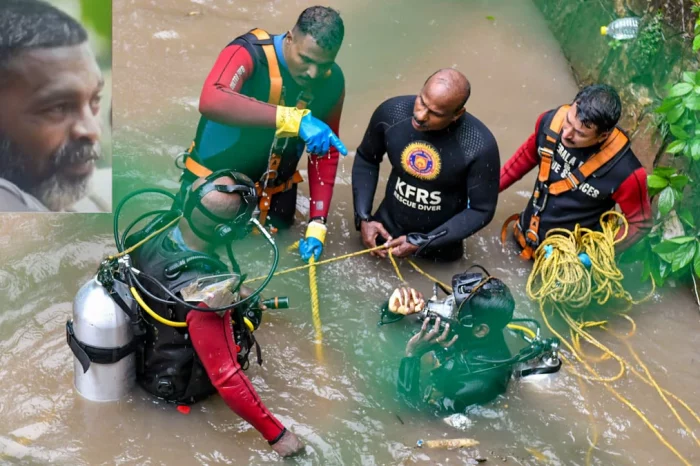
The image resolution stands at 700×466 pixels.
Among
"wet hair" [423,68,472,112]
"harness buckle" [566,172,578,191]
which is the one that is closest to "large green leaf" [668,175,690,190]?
"harness buckle" [566,172,578,191]

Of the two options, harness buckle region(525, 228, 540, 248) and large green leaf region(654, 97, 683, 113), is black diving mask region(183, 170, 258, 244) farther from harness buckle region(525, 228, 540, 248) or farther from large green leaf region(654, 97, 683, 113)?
large green leaf region(654, 97, 683, 113)

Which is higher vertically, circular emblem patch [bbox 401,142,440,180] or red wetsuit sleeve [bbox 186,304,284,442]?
circular emblem patch [bbox 401,142,440,180]

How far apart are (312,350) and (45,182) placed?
182 centimetres

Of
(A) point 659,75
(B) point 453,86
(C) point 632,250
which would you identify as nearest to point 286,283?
(B) point 453,86

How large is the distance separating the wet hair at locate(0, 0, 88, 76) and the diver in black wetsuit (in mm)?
2026

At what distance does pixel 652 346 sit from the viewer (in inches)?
169

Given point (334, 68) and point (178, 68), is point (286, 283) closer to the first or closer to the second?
point (334, 68)

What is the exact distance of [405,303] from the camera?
3.84m

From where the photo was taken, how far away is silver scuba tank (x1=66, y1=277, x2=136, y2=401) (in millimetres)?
3049

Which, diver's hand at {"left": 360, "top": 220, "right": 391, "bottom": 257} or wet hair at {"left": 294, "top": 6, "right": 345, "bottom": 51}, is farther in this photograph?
diver's hand at {"left": 360, "top": 220, "right": 391, "bottom": 257}

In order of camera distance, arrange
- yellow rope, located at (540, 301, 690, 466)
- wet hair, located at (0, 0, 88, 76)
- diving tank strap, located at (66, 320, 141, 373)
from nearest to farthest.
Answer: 1. wet hair, located at (0, 0, 88, 76)
2. diving tank strap, located at (66, 320, 141, 373)
3. yellow rope, located at (540, 301, 690, 466)

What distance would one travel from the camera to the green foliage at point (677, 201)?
434cm

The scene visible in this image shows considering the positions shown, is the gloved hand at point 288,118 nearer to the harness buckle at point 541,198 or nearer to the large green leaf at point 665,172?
the harness buckle at point 541,198

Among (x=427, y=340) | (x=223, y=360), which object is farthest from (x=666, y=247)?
(x=223, y=360)
